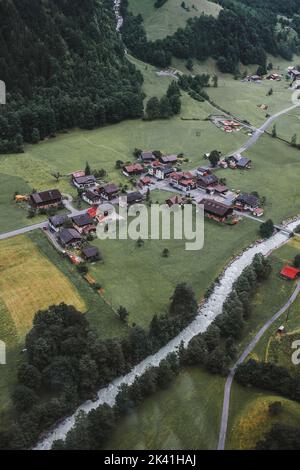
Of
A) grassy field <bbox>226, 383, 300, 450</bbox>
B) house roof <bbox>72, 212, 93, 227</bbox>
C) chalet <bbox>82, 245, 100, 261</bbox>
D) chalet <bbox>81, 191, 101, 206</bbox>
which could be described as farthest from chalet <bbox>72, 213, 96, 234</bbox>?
grassy field <bbox>226, 383, 300, 450</bbox>

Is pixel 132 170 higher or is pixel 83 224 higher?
pixel 83 224

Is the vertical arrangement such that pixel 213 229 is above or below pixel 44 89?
below

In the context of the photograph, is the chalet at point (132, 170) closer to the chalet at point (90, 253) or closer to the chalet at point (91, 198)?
the chalet at point (91, 198)

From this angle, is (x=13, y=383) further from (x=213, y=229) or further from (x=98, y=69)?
(x=98, y=69)

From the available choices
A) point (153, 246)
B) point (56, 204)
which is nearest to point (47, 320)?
point (153, 246)

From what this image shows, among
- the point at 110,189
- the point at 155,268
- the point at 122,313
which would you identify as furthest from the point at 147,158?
the point at 122,313

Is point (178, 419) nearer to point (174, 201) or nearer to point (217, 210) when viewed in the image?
point (217, 210)
